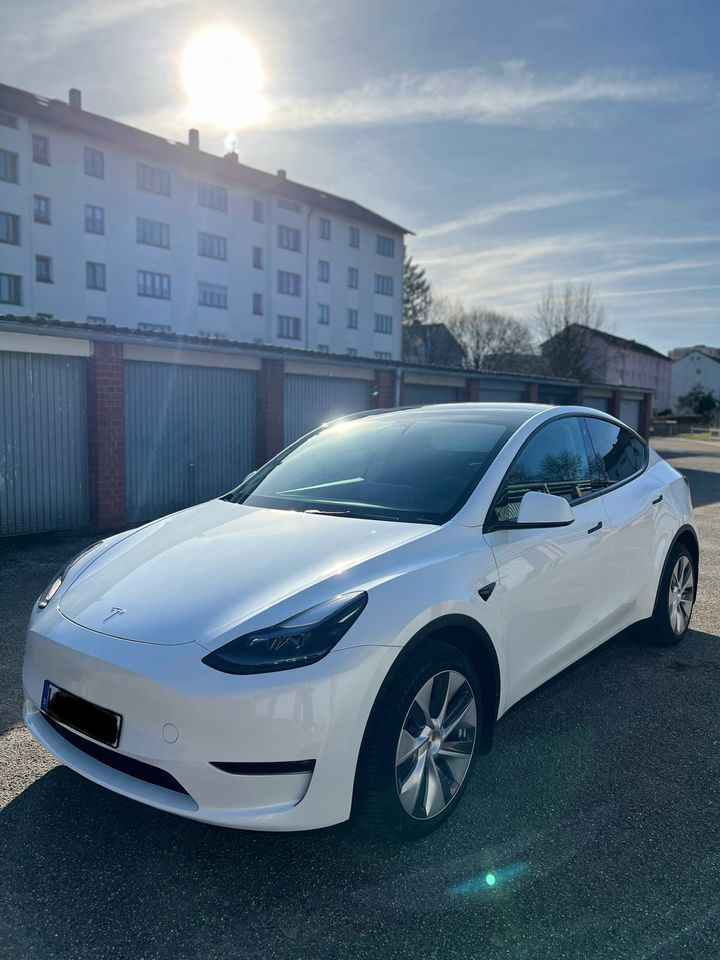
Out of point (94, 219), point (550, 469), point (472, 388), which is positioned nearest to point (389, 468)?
point (550, 469)

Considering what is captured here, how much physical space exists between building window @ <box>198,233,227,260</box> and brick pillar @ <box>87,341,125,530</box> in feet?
102

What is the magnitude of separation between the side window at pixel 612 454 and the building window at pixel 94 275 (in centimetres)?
3374

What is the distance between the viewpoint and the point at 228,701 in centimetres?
211

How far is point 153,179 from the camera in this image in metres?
36.3

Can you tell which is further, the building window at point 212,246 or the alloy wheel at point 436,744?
the building window at point 212,246

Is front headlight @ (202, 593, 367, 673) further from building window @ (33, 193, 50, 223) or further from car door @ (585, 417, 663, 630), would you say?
building window @ (33, 193, 50, 223)

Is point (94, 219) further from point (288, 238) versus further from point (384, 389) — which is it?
point (384, 389)

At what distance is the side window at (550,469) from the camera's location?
124 inches

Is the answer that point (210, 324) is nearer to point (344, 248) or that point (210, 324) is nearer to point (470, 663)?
point (344, 248)

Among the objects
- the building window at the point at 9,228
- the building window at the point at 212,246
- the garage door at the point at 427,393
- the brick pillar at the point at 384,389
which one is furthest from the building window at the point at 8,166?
the brick pillar at the point at 384,389

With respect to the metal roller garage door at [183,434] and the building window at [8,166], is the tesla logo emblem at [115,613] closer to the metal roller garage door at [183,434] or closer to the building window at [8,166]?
the metal roller garage door at [183,434]

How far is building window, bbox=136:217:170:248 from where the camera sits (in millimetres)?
35906

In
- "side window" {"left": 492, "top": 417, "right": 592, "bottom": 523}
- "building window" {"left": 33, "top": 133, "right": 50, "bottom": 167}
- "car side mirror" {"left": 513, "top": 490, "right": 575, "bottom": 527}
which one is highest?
"building window" {"left": 33, "top": 133, "right": 50, "bottom": 167}

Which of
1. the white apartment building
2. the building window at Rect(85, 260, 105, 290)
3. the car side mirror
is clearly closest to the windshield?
the car side mirror
